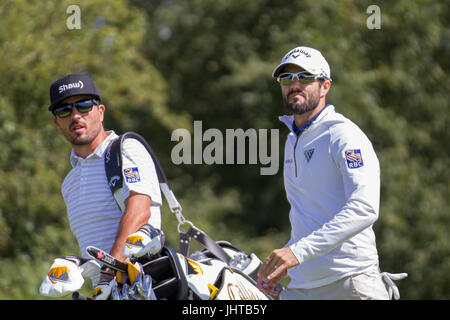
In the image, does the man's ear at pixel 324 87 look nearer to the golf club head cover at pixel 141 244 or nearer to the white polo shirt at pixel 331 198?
the white polo shirt at pixel 331 198

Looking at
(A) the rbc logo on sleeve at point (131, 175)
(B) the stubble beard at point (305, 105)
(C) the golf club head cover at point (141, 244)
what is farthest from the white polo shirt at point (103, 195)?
(B) the stubble beard at point (305, 105)

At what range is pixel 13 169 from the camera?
1166cm

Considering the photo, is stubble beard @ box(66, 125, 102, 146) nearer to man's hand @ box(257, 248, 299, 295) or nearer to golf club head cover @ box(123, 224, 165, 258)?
golf club head cover @ box(123, 224, 165, 258)

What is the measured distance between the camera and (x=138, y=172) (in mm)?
3850

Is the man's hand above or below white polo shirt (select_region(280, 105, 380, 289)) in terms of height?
below

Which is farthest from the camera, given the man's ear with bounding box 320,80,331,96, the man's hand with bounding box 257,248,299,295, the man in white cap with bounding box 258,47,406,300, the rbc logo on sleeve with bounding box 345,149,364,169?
the man's ear with bounding box 320,80,331,96

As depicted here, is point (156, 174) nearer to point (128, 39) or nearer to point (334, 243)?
point (334, 243)

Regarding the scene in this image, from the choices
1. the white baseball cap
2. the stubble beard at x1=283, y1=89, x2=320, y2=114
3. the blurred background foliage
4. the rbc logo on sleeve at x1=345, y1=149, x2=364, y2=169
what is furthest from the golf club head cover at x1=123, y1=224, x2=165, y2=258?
the blurred background foliage

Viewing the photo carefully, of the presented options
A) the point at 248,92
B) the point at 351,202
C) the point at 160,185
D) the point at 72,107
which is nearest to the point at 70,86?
the point at 72,107

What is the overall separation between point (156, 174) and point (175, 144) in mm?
13208

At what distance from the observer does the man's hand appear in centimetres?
346

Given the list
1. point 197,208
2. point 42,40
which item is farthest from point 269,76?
point 42,40

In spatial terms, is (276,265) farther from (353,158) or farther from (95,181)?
(95,181)
